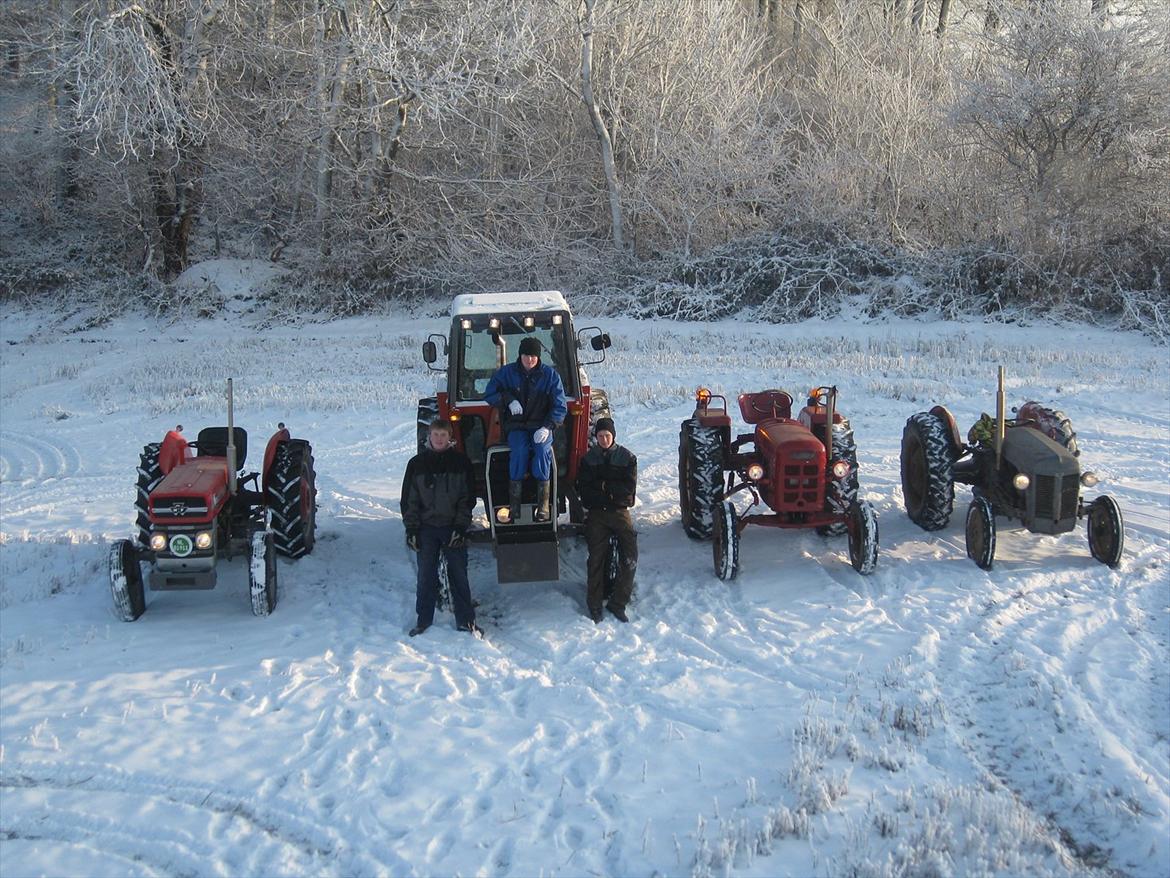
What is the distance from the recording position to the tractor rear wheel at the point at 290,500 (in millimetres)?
8406

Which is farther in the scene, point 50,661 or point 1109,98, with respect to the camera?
point 1109,98

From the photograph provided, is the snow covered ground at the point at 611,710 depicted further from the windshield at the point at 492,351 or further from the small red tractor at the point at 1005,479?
the windshield at the point at 492,351

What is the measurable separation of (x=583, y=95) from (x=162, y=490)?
62.7 ft

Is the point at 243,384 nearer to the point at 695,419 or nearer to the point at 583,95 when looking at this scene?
the point at 695,419

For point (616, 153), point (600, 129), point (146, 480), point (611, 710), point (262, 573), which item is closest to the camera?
point (611, 710)

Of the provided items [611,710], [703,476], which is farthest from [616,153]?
[611,710]

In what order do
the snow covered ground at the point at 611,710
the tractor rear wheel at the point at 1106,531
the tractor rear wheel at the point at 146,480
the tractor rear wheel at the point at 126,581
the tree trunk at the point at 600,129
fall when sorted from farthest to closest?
1. the tree trunk at the point at 600,129
2. the tractor rear wheel at the point at 146,480
3. the tractor rear wheel at the point at 1106,531
4. the tractor rear wheel at the point at 126,581
5. the snow covered ground at the point at 611,710

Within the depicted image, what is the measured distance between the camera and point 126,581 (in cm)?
743

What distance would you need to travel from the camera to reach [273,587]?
7.70 meters

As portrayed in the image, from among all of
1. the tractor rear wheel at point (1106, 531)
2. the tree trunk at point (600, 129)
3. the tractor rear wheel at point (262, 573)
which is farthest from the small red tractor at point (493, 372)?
the tree trunk at point (600, 129)

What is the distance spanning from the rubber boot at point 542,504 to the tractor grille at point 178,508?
86.9 inches

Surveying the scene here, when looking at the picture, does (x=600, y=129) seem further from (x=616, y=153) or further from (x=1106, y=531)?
(x=1106, y=531)

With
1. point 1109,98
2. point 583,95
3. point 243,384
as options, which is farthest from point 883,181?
point 243,384

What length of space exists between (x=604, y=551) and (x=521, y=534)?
58 cm
